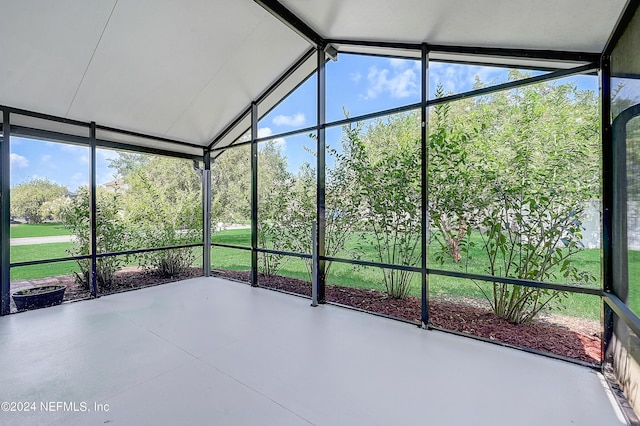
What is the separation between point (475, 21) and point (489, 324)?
3.26m

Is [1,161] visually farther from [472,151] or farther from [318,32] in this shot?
[472,151]

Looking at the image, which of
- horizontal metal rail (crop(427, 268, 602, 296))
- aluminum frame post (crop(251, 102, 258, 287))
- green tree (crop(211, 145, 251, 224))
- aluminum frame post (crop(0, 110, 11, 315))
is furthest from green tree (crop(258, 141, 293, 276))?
aluminum frame post (crop(0, 110, 11, 315))

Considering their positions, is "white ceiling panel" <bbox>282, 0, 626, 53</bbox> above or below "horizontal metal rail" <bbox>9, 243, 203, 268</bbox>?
above

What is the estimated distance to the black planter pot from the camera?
159 inches

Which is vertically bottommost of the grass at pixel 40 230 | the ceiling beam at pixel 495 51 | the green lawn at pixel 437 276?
the green lawn at pixel 437 276

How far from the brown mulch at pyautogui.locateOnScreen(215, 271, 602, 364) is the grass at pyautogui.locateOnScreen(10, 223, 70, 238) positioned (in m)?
5.06

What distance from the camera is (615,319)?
7.92 feet

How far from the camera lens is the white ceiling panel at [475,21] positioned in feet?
7.35

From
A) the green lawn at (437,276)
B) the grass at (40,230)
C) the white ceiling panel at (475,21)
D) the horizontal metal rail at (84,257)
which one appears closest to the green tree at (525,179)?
the green lawn at (437,276)

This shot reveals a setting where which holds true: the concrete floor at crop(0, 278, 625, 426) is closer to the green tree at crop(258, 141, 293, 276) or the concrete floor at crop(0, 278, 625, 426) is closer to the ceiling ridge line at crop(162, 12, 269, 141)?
the green tree at crop(258, 141, 293, 276)

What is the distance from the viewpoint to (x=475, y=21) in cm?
271

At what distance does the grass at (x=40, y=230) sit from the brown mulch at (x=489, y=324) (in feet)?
16.6

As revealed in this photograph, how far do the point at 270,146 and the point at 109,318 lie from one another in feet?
12.1

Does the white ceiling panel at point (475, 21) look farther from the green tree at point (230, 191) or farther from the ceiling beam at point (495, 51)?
the green tree at point (230, 191)
